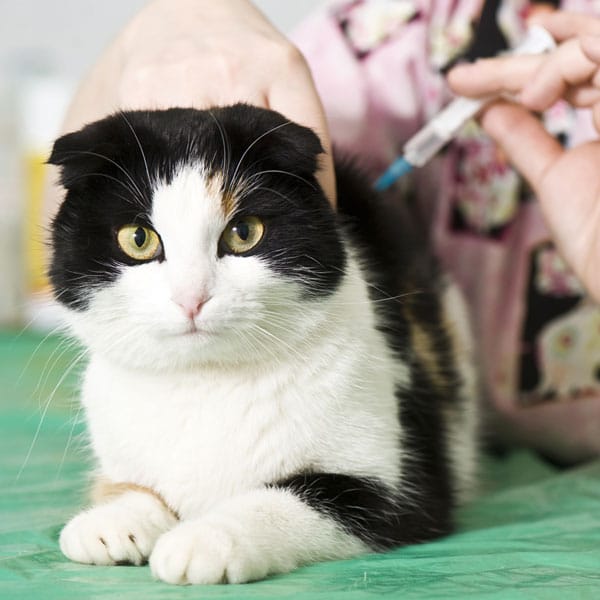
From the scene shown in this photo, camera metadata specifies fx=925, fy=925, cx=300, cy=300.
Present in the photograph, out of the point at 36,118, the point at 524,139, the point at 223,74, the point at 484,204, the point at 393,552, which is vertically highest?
the point at 36,118

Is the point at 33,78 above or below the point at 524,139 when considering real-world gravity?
above

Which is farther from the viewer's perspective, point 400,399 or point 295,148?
point 400,399

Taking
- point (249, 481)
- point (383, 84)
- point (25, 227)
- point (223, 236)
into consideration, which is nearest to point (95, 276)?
point (223, 236)

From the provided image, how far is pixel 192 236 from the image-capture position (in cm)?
78

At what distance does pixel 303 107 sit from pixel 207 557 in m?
0.49

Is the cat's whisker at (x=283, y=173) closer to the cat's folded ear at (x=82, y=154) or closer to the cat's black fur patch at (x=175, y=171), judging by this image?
the cat's black fur patch at (x=175, y=171)

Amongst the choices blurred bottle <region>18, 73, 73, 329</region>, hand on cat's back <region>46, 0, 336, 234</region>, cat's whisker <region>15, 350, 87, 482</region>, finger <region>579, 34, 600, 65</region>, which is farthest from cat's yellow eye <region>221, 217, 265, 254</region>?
blurred bottle <region>18, 73, 73, 329</region>

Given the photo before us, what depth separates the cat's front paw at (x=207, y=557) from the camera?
2.35 ft

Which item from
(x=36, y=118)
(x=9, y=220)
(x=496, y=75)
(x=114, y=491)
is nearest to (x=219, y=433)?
(x=114, y=491)

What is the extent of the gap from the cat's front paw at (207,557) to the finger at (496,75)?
2.16 feet

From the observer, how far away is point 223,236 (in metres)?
0.82

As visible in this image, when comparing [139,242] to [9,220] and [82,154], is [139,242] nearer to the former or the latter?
[82,154]

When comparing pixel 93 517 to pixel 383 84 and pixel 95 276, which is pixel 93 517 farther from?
pixel 383 84

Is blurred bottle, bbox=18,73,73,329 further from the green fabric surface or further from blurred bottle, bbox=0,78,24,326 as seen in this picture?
the green fabric surface
